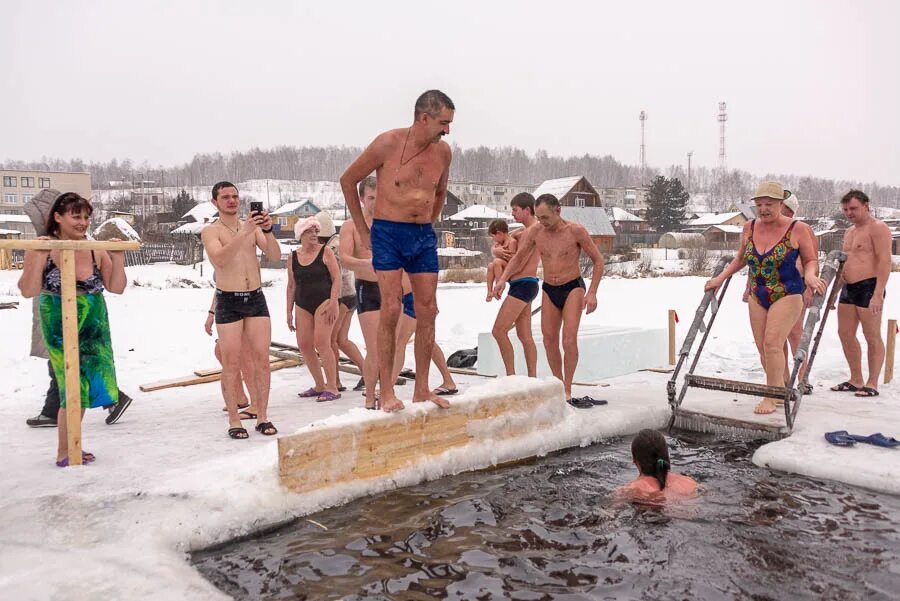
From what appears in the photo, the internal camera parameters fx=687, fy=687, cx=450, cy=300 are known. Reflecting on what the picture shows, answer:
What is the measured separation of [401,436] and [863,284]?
18.4 feet

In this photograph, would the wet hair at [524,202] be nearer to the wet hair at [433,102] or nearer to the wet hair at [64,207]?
the wet hair at [433,102]

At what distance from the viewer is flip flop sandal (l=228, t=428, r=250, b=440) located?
5418 mm

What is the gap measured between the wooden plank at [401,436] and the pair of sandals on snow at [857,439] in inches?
83.8

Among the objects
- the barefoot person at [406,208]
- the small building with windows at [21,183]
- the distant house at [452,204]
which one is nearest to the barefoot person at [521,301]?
the barefoot person at [406,208]

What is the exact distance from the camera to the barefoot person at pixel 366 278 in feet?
20.0

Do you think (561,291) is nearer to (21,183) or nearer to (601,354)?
(601,354)

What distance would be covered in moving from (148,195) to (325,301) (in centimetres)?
10950

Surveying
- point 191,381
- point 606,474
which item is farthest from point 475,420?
point 191,381

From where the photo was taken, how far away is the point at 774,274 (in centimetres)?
639

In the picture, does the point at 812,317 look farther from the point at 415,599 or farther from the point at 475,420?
the point at 415,599

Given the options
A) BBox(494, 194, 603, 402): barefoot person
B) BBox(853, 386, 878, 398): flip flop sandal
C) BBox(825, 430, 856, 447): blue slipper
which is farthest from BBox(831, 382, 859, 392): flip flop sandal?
BBox(494, 194, 603, 402): barefoot person

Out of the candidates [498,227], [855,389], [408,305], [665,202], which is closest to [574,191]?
[665,202]

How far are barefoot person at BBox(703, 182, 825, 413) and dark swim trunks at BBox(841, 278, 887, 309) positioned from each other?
145 cm

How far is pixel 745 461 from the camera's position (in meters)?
5.41
